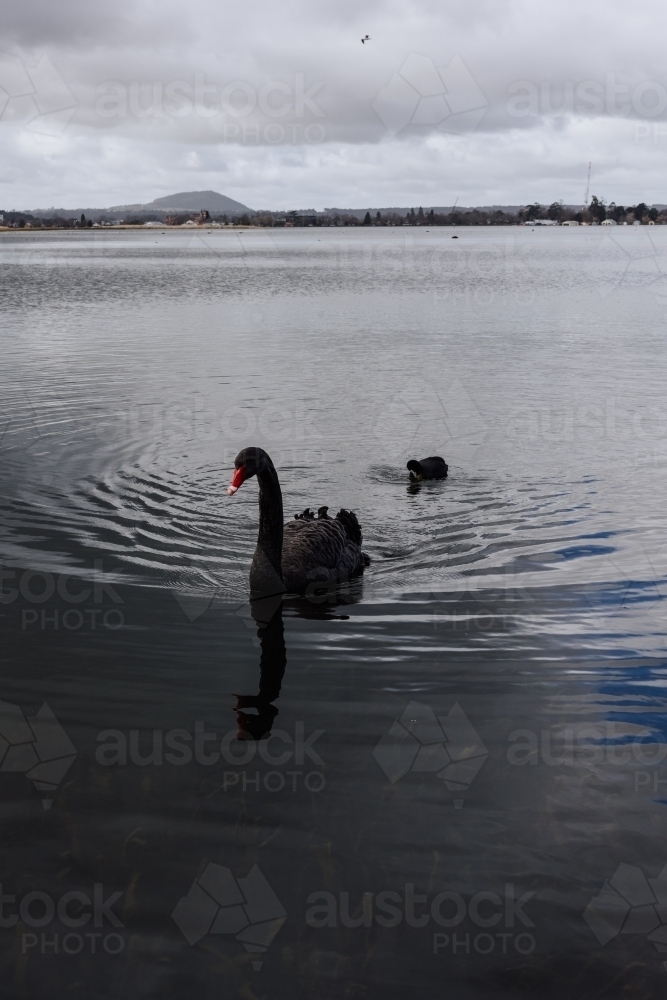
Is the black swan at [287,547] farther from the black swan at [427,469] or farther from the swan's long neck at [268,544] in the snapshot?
the black swan at [427,469]

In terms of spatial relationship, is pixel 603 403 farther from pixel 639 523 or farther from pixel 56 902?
pixel 56 902

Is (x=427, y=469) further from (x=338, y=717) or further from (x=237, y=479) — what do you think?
(x=338, y=717)

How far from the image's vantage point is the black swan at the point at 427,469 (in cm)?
1301

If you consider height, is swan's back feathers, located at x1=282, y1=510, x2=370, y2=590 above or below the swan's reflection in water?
above

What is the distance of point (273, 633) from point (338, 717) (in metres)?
1.71

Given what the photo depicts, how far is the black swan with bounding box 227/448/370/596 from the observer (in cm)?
902

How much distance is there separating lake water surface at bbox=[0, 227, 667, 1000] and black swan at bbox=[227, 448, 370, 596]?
0.24 metres

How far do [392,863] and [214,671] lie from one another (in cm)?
269

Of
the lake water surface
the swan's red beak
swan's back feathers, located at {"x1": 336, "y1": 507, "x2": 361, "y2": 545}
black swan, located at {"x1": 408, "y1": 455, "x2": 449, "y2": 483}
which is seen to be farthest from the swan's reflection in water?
black swan, located at {"x1": 408, "y1": 455, "x2": 449, "y2": 483}

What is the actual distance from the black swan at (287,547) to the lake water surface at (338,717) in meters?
0.24

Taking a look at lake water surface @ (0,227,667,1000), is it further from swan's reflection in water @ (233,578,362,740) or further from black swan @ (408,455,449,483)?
black swan @ (408,455,449,483)

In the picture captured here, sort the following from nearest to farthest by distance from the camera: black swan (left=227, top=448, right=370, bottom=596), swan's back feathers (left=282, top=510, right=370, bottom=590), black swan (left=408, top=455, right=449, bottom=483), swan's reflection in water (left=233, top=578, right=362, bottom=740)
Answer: swan's reflection in water (left=233, top=578, right=362, bottom=740) → black swan (left=227, top=448, right=370, bottom=596) → swan's back feathers (left=282, top=510, right=370, bottom=590) → black swan (left=408, top=455, right=449, bottom=483)

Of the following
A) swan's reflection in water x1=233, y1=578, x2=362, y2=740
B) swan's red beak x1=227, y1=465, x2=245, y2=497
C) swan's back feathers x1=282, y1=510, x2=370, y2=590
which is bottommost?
swan's reflection in water x1=233, y1=578, x2=362, y2=740

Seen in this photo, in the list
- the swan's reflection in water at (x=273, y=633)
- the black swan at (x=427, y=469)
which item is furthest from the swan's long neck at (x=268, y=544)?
the black swan at (x=427, y=469)
